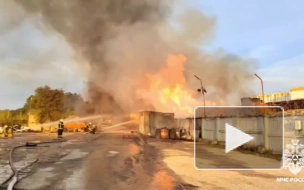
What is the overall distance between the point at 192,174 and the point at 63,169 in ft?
15.0

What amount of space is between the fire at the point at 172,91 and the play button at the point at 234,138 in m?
19.5

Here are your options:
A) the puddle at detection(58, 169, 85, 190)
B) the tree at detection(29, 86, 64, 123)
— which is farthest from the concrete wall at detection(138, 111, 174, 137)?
the tree at detection(29, 86, 64, 123)

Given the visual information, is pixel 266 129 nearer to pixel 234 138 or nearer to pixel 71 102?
pixel 234 138

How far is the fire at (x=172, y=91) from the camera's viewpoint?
4206cm

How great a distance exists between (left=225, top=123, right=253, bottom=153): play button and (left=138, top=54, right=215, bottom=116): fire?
19470 mm

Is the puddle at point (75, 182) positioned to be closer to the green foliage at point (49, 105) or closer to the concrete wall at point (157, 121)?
the concrete wall at point (157, 121)

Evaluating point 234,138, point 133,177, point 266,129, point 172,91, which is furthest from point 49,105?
point 133,177

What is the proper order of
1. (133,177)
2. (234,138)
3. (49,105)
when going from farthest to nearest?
(49,105)
(234,138)
(133,177)

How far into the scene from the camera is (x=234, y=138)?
21500 mm

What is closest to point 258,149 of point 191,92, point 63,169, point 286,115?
point 286,115

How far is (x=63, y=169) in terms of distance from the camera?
37.7 feet

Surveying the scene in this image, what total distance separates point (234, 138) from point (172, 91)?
21.0 m

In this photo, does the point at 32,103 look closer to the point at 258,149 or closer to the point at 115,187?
the point at 258,149

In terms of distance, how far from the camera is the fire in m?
42.1
